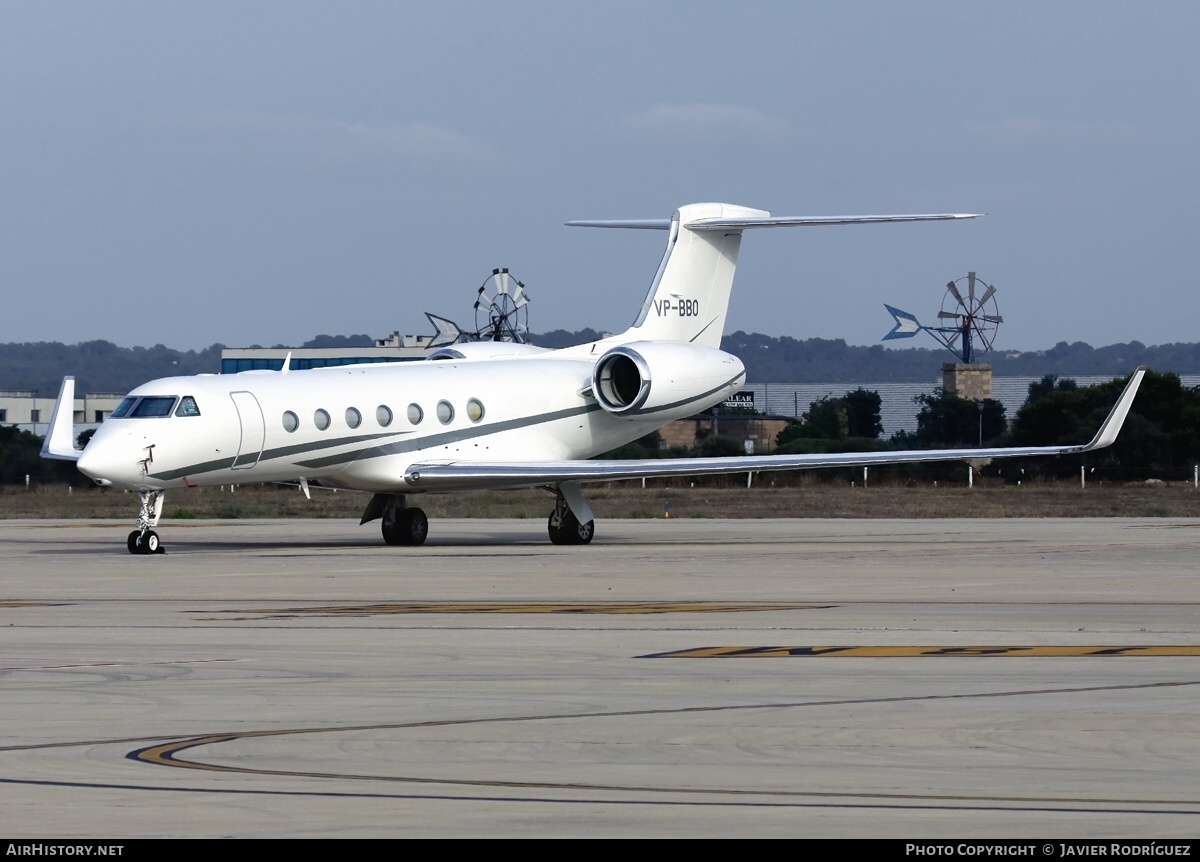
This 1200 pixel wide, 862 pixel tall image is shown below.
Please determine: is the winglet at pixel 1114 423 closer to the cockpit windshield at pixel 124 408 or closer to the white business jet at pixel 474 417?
the white business jet at pixel 474 417

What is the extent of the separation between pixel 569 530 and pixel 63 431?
8.90 m

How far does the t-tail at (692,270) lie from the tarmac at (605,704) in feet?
41.1

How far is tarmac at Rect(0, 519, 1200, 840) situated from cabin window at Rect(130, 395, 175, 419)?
16.6ft

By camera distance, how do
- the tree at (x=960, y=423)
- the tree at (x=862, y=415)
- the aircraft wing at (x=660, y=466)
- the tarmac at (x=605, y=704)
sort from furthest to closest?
the tree at (x=862, y=415) → the tree at (x=960, y=423) → the aircraft wing at (x=660, y=466) → the tarmac at (x=605, y=704)

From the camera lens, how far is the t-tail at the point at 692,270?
33781 mm

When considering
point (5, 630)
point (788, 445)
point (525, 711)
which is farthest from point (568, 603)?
point (788, 445)

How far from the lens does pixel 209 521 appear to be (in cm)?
4131

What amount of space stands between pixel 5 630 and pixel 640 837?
10.1m

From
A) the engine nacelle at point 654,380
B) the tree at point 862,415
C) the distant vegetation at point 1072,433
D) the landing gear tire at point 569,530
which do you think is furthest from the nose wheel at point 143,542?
the tree at point 862,415

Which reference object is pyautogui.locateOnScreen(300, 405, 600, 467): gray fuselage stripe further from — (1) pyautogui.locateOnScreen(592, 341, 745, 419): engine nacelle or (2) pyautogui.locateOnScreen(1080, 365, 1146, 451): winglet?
(2) pyautogui.locateOnScreen(1080, 365, 1146, 451): winglet

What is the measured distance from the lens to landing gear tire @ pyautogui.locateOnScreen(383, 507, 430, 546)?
30.1 metres
